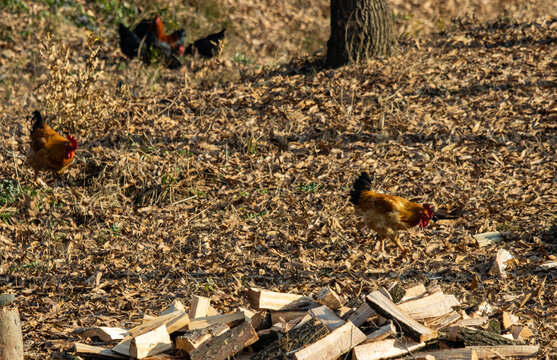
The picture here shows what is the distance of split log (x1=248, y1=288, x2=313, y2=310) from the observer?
4.54 m

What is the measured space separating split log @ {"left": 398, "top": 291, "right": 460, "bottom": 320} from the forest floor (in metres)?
0.80

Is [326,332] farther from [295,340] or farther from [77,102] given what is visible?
[77,102]

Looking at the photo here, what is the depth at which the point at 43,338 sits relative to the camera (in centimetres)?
477

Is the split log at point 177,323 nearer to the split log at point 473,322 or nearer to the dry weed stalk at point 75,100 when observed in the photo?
the split log at point 473,322

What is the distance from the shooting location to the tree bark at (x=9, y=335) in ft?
12.1

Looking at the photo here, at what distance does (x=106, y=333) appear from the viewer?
4.46m

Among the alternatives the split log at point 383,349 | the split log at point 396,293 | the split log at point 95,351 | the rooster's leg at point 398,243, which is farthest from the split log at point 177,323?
the rooster's leg at point 398,243

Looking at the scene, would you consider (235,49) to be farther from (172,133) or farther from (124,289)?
(124,289)

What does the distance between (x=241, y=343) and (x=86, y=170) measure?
5.03 metres

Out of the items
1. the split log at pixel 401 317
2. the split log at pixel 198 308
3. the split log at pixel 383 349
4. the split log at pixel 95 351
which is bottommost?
the split log at pixel 95 351

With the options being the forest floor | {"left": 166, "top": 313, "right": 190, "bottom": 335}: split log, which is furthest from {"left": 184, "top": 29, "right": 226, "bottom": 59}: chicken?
{"left": 166, "top": 313, "right": 190, "bottom": 335}: split log

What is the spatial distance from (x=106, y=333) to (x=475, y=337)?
2699 mm

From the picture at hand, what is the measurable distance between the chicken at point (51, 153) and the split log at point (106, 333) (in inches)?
144

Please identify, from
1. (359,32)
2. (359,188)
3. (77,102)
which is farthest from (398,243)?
(77,102)
